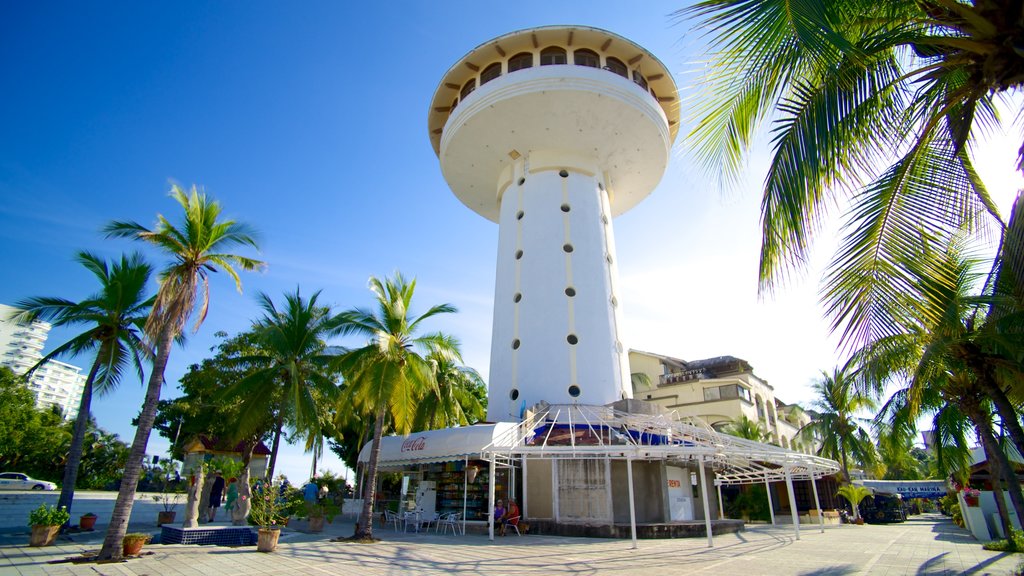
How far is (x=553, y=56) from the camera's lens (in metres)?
24.8

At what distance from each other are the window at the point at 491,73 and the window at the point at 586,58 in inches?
143

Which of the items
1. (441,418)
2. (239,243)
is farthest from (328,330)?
(441,418)

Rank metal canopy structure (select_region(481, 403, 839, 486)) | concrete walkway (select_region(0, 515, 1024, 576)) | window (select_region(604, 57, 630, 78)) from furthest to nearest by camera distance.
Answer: window (select_region(604, 57, 630, 78)), metal canopy structure (select_region(481, 403, 839, 486)), concrete walkway (select_region(0, 515, 1024, 576))

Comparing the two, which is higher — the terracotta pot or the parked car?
the parked car

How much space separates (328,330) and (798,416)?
4994 cm

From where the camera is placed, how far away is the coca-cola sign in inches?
733

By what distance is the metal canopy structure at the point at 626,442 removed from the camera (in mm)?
14258

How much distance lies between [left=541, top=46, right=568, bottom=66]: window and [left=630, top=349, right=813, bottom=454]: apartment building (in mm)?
20229

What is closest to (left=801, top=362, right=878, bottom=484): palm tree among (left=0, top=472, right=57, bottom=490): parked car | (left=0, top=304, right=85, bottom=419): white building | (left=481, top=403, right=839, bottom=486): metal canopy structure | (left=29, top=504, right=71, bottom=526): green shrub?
(left=481, top=403, right=839, bottom=486): metal canopy structure

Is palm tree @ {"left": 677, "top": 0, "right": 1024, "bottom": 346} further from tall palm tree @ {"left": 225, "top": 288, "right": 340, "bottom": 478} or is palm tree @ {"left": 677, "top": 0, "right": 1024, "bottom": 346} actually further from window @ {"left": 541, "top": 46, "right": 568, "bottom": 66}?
window @ {"left": 541, "top": 46, "right": 568, "bottom": 66}

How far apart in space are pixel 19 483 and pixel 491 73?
41564 millimetres

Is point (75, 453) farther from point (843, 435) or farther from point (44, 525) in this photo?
point (843, 435)

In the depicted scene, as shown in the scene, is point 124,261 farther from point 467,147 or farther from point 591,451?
point 591,451

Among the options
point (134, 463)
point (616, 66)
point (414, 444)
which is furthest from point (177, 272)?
point (616, 66)
